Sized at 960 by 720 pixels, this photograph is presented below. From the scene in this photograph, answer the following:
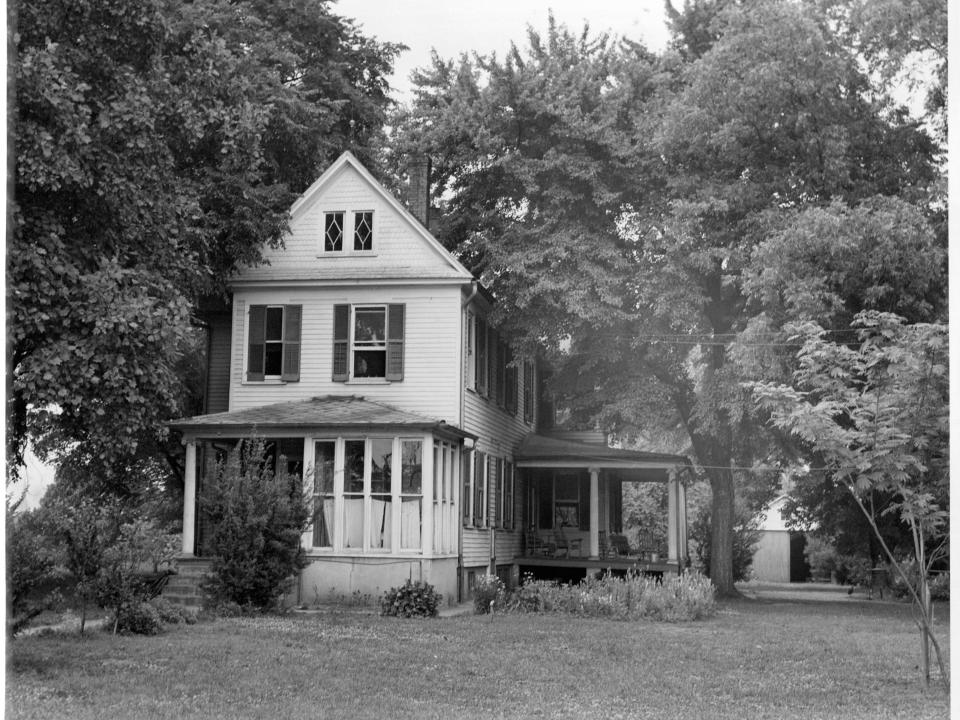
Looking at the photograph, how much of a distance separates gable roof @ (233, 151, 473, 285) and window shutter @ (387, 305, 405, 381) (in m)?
0.65

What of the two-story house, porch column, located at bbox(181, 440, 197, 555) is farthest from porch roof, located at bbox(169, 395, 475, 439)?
porch column, located at bbox(181, 440, 197, 555)

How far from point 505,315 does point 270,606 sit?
28.4ft

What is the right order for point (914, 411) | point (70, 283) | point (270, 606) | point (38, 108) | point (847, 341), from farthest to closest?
point (847, 341) → point (270, 606) → point (70, 283) → point (38, 108) → point (914, 411)

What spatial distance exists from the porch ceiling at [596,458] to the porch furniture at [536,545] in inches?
72.5

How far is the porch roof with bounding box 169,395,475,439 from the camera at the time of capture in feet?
63.4

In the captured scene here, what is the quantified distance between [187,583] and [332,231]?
7.37 metres

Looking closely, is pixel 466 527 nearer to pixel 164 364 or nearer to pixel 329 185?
pixel 329 185

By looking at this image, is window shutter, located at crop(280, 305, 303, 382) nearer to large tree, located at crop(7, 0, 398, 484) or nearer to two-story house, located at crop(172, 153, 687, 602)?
two-story house, located at crop(172, 153, 687, 602)

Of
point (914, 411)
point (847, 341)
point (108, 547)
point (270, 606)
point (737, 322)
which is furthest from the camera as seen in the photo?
point (737, 322)

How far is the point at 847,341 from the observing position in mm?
20891

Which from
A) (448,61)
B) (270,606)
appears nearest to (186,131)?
(270,606)

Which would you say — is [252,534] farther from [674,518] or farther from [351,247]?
[674,518]

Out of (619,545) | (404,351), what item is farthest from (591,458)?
(404,351)

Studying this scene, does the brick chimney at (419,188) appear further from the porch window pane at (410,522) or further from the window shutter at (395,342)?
the porch window pane at (410,522)
